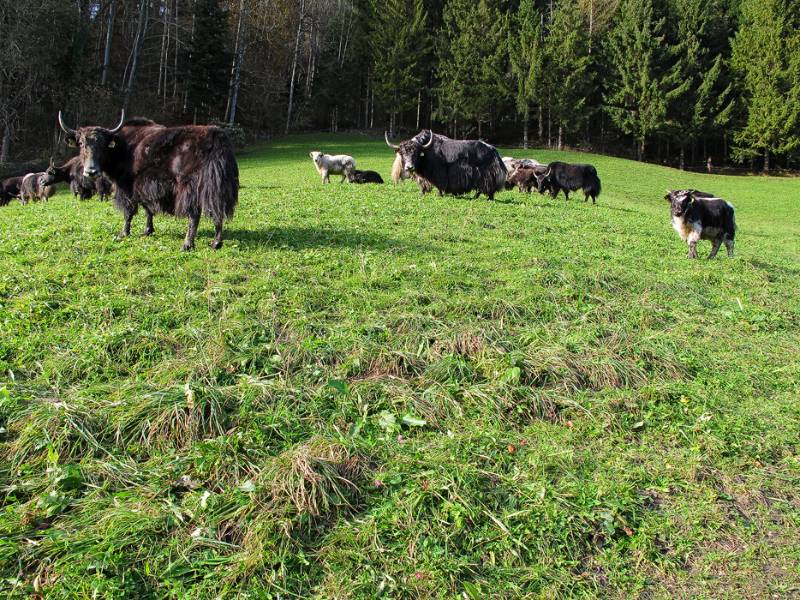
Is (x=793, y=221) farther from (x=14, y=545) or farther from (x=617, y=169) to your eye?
(x=14, y=545)

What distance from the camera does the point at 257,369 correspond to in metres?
4.55

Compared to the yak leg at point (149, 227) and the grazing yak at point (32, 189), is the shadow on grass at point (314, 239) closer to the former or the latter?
the yak leg at point (149, 227)

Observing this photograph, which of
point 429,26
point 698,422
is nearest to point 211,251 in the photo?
point 698,422

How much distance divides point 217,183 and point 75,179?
9.66 meters

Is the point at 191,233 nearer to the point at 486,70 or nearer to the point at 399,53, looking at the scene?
the point at 486,70

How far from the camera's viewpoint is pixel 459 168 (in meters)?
14.0

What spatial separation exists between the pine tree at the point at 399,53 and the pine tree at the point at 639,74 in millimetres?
13854

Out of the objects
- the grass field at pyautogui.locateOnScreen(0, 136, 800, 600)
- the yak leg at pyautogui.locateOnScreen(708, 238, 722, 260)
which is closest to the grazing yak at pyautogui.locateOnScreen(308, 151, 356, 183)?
the yak leg at pyautogui.locateOnScreen(708, 238, 722, 260)

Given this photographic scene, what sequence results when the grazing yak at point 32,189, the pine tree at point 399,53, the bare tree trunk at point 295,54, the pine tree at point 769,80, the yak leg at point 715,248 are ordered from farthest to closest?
the pine tree at point 399,53 → the bare tree trunk at point 295,54 → the pine tree at point 769,80 → the grazing yak at point 32,189 → the yak leg at point 715,248

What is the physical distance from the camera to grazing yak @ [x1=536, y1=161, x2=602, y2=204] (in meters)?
17.1

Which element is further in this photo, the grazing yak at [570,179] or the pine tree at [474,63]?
the pine tree at [474,63]

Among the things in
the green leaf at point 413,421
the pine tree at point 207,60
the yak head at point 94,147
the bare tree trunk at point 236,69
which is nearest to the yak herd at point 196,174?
the yak head at point 94,147

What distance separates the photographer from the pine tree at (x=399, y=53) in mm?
43000

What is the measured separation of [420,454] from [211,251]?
171 inches
